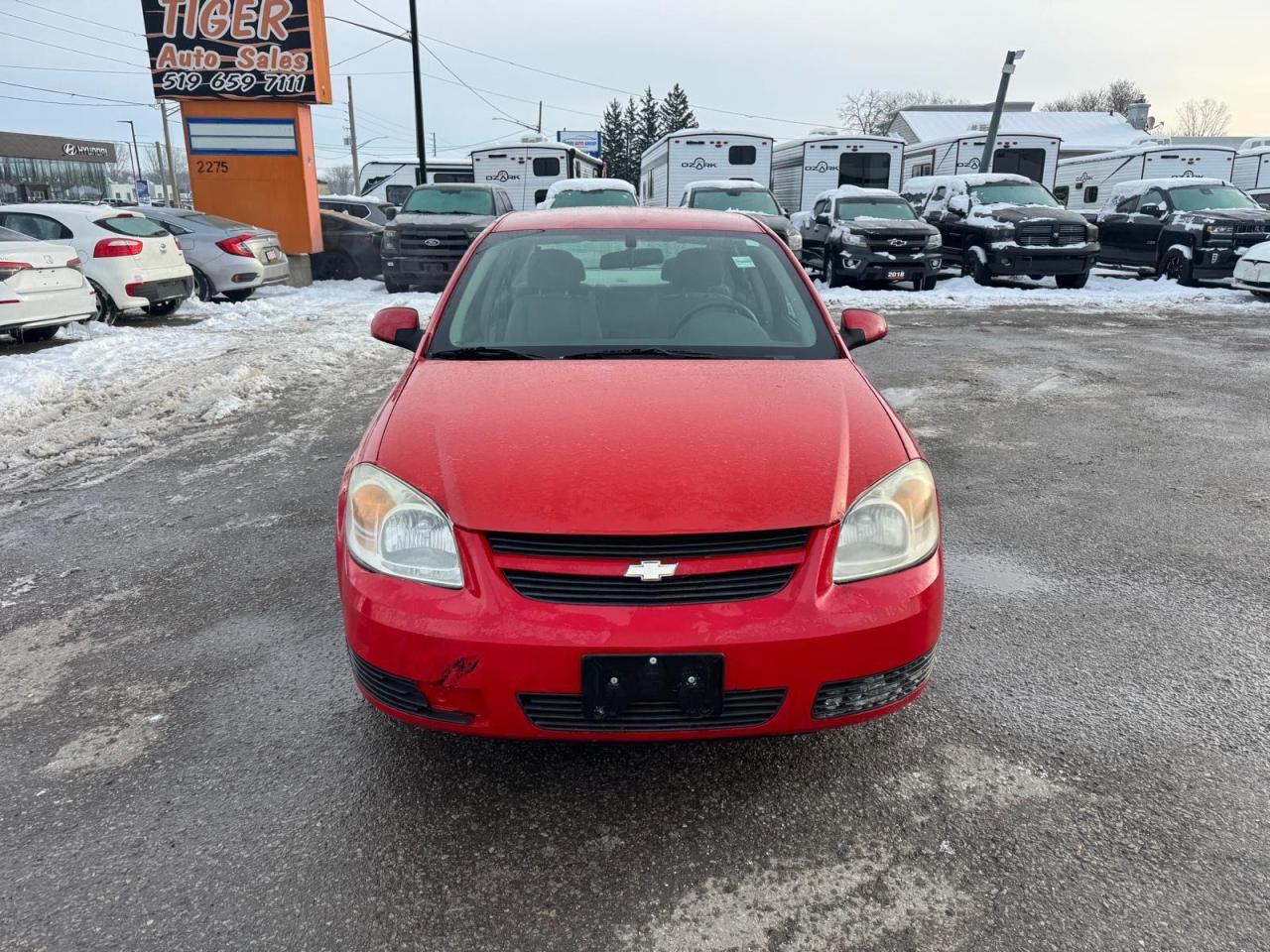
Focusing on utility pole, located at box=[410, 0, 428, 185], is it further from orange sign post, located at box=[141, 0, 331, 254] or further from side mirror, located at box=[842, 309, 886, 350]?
side mirror, located at box=[842, 309, 886, 350]

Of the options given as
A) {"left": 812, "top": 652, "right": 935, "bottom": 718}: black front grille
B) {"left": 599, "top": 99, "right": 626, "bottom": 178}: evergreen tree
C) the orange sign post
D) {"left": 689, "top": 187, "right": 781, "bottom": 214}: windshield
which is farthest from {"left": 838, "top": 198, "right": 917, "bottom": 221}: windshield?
{"left": 599, "top": 99, "right": 626, "bottom": 178}: evergreen tree

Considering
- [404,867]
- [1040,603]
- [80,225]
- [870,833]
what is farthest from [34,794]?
[80,225]

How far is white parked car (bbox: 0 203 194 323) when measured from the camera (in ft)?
35.1

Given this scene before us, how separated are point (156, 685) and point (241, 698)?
344 mm

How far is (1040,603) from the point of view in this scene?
3.67m

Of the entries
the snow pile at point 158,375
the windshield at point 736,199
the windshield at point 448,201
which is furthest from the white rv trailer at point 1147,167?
the snow pile at point 158,375

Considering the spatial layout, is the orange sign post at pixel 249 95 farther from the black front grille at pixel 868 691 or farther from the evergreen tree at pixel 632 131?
the evergreen tree at pixel 632 131

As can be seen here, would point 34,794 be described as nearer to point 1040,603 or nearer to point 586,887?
point 586,887

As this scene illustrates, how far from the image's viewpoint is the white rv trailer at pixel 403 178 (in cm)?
2667

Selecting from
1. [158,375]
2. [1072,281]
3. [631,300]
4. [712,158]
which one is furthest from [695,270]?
[712,158]

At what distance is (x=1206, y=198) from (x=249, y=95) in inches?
708

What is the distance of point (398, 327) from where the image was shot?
3.73 metres

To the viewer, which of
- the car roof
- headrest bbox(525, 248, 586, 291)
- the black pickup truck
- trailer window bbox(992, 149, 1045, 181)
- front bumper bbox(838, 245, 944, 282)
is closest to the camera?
headrest bbox(525, 248, 586, 291)

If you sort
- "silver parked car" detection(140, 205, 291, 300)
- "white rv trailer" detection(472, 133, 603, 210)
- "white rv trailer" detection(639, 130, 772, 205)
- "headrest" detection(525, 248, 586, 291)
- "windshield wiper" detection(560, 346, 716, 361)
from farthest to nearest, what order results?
"white rv trailer" detection(472, 133, 603, 210) < "white rv trailer" detection(639, 130, 772, 205) < "silver parked car" detection(140, 205, 291, 300) < "headrest" detection(525, 248, 586, 291) < "windshield wiper" detection(560, 346, 716, 361)
